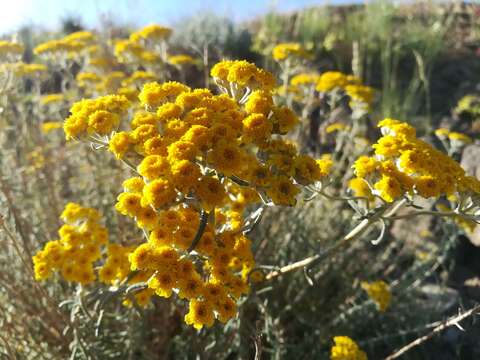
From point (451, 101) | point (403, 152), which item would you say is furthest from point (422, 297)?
point (451, 101)

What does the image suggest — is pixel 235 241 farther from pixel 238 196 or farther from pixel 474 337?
pixel 474 337

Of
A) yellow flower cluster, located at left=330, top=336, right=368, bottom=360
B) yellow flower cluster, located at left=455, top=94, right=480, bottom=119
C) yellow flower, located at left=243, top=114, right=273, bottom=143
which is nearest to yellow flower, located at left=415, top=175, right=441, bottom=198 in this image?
yellow flower, located at left=243, top=114, right=273, bottom=143

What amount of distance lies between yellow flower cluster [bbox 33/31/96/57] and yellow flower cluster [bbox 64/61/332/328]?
2.07 meters

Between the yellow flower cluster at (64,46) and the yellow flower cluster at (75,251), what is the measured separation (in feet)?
5.89

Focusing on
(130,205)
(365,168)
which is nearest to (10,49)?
(130,205)

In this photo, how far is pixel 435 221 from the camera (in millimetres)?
4707

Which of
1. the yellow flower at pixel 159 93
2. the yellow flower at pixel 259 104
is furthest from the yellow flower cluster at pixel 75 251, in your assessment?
the yellow flower at pixel 259 104

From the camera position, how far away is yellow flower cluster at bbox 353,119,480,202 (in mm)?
1925

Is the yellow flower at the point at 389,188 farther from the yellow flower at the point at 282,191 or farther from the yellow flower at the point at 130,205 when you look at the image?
the yellow flower at the point at 130,205

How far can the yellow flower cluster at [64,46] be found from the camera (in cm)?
382

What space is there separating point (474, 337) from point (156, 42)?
3.15 meters

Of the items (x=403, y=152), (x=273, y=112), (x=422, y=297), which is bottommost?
(x=422, y=297)

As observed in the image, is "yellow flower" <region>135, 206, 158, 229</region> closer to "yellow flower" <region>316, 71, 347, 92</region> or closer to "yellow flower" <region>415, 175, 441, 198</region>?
"yellow flower" <region>415, 175, 441, 198</region>

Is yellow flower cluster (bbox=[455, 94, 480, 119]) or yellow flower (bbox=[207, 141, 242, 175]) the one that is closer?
yellow flower (bbox=[207, 141, 242, 175])
